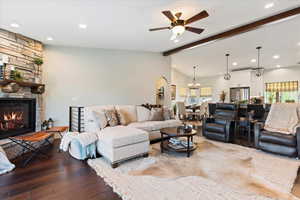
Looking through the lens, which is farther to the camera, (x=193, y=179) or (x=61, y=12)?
(x=61, y=12)

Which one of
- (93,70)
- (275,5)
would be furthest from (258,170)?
(93,70)

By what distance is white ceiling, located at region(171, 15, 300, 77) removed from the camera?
4.66 m

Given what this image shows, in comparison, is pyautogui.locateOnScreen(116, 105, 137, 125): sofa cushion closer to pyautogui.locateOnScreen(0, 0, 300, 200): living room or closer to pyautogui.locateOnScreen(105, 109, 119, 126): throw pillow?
pyautogui.locateOnScreen(0, 0, 300, 200): living room

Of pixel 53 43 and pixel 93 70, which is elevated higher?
pixel 53 43

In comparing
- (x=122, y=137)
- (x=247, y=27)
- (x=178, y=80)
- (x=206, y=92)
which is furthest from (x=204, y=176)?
(x=206, y=92)

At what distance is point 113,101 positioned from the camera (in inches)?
220

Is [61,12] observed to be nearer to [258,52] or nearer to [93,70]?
[93,70]

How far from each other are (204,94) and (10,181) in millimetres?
10379

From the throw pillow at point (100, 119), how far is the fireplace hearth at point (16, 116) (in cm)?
185

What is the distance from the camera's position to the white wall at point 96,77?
475 cm

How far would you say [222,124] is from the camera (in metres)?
4.40

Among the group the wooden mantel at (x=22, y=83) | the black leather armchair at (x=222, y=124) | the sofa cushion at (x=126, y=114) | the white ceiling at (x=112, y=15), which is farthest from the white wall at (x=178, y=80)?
the wooden mantel at (x=22, y=83)

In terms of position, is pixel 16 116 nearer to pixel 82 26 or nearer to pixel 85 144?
pixel 85 144

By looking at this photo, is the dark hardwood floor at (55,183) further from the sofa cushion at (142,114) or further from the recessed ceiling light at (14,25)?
the recessed ceiling light at (14,25)
